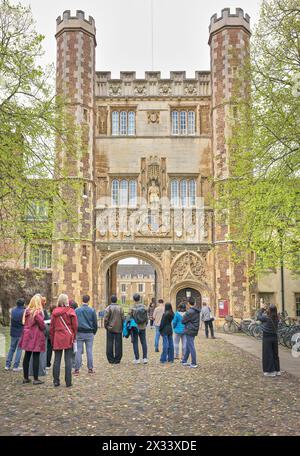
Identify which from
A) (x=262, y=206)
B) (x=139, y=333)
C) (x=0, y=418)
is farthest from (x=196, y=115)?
(x=0, y=418)

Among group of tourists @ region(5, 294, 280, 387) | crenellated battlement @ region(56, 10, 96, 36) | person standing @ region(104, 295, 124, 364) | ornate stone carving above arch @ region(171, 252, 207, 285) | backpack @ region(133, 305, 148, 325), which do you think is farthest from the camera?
crenellated battlement @ region(56, 10, 96, 36)

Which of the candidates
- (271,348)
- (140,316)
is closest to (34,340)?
(140,316)

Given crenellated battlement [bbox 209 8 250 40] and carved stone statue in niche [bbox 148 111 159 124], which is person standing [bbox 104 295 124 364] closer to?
carved stone statue in niche [bbox 148 111 159 124]

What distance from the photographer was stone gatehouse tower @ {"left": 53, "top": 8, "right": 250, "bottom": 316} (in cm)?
2666

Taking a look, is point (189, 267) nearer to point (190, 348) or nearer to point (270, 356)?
point (190, 348)

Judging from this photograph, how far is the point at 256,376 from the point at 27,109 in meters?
7.50

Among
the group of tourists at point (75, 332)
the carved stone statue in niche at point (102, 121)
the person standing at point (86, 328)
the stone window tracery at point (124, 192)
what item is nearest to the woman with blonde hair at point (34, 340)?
the group of tourists at point (75, 332)

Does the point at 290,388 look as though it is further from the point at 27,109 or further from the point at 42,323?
the point at 27,109

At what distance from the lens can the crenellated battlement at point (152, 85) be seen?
28.6m

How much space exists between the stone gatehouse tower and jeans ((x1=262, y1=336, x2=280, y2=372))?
15.3 m

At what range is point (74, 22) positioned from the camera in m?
27.4

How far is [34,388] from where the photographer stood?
8.70 meters

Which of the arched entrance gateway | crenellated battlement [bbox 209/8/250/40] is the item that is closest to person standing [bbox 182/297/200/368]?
the arched entrance gateway

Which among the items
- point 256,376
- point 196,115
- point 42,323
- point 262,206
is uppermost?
point 196,115
